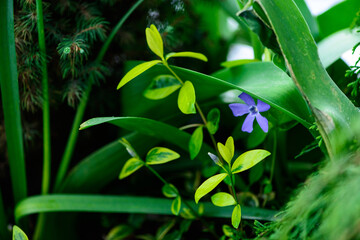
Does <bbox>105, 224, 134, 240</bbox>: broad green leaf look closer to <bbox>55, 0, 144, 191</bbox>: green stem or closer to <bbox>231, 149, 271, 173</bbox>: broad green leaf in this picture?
<bbox>55, 0, 144, 191</bbox>: green stem

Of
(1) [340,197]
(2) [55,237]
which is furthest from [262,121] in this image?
(2) [55,237]

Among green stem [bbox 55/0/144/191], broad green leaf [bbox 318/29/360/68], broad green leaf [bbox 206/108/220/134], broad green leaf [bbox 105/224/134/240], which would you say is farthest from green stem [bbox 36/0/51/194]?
broad green leaf [bbox 318/29/360/68]

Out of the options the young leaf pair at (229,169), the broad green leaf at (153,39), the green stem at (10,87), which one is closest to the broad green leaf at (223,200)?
the young leaf pair at (229,169)

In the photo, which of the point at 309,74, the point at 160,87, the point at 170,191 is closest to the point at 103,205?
the point at 170,191

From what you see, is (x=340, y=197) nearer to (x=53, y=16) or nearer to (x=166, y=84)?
(x=166, y=84)

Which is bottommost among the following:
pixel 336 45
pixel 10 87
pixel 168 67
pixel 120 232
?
pixel 120 232

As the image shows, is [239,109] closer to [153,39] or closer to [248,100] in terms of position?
[248,100]

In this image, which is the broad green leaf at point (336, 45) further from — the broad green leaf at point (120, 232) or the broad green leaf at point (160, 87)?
the broad green leaf at point (120, 232)
